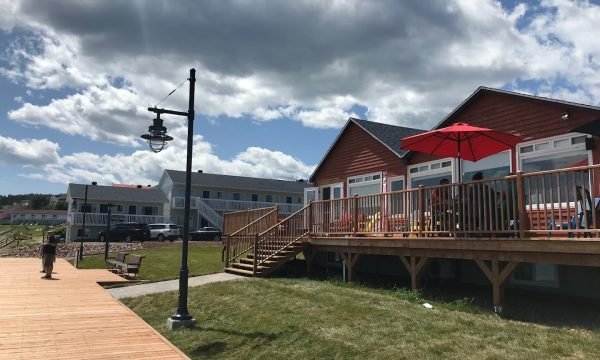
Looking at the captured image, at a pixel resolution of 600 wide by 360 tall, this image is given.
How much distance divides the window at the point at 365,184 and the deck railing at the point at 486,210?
186 inches

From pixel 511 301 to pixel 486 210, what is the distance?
2.02 meters

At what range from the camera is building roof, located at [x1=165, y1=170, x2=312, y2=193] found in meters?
55.3

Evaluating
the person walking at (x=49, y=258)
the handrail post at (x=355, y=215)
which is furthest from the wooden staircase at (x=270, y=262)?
the person walking at (x=49, y=258)

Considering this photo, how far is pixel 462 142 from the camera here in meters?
11.4

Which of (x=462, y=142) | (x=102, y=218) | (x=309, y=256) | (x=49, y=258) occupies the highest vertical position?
(x=462, y=142)

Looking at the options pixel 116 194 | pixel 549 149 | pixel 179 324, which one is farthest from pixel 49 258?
pixel 116 194

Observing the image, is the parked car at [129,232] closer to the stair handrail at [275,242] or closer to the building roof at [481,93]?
the stair handrail at [275,242]

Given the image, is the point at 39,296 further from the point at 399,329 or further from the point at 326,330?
the point at 399,329

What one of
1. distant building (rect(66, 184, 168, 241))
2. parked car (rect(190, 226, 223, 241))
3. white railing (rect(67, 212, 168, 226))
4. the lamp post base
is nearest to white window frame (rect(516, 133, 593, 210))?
the lamp post base

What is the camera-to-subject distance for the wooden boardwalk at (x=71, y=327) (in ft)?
24.5

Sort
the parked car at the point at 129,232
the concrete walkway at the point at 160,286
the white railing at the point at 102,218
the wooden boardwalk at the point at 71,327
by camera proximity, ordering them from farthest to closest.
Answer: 1. the white railing at the point at 102,218
2. the parked car at the point at 129,232
3. the concrete walkway at the point at 160,286
4. the wooden boardwalk at the point at 71,327

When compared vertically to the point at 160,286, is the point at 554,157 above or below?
above

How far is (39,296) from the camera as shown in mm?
13141

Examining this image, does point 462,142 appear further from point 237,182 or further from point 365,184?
point 237,182
